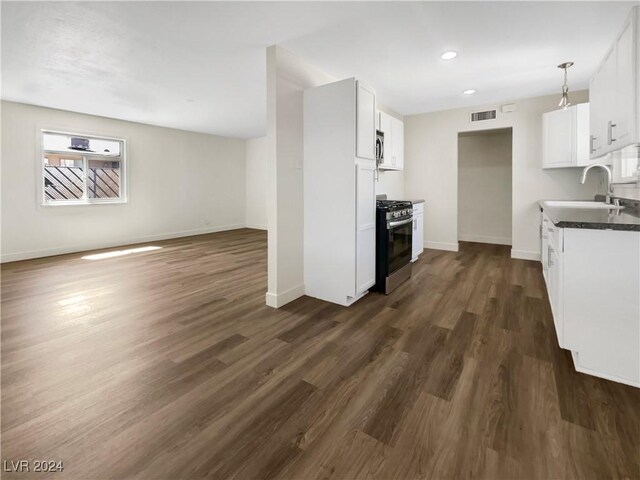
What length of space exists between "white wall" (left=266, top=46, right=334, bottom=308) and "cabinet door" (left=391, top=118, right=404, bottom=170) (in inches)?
86.1

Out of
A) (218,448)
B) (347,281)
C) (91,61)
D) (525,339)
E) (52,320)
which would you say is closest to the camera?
(218,448)

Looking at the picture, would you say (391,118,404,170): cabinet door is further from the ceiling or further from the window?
the window

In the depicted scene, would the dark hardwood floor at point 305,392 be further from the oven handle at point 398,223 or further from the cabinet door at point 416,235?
the cabinet door at point 416,235

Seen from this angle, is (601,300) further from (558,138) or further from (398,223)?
(558,138)

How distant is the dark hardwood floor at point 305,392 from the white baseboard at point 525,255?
6.33ft

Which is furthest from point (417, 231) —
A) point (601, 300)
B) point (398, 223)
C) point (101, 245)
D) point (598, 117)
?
point (101, 245)

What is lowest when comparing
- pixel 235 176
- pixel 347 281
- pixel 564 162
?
pixel 347 281

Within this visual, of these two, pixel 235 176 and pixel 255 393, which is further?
pixel 235 176

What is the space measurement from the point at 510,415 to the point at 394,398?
55 cm

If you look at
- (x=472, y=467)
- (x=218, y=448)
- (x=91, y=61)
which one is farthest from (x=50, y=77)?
(x=472, y=467)

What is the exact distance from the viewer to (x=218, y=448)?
1362 mm

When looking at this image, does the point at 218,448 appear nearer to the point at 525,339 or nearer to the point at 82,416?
the point at 82,416

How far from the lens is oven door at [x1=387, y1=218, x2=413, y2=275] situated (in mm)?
3410

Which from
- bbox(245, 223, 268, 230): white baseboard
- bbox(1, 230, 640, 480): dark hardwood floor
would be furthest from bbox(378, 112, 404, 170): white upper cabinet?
bbox(245, 223, 268, 230): white baseboard
